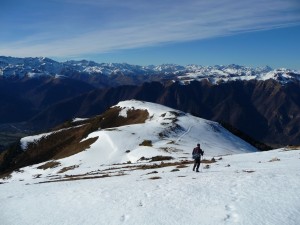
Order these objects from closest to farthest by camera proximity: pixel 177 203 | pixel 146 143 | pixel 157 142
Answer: pixel 177 203
pixel 146 143
pixel 157 142

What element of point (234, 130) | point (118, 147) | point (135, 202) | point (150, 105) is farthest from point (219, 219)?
point (150, 105)

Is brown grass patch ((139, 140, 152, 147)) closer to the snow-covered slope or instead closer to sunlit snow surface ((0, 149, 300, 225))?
the snow-covered slope

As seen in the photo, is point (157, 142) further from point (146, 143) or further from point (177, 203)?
point (177, 203)

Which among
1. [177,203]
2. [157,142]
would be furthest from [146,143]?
[177,203]

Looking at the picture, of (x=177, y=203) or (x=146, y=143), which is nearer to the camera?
(x=177, y=203)

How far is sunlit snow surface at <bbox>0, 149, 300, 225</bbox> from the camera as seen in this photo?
64.8ft

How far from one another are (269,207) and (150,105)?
13360cm

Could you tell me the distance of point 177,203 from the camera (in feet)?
74.5

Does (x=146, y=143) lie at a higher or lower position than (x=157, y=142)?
higher

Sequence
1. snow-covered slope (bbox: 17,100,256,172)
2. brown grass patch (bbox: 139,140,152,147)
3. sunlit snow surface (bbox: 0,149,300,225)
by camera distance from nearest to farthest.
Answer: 1. sunlit snow surface (bbox: 0,149,300,225)
2. snow-covered slope (bbox: 17,100,256,172)
3. brown grass patch (bbox: 139,140,152,147)

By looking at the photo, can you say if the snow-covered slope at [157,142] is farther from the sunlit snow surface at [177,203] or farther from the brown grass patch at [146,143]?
the sunlit snow surface at [177,203]

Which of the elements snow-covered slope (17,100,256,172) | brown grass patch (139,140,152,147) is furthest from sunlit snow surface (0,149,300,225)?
brown grass patch (139,140,152,147)

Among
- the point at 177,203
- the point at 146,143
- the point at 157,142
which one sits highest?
the point at 177,203

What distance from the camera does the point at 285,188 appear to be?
24.0m
